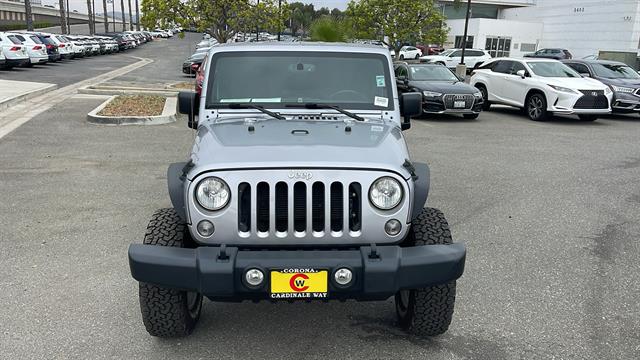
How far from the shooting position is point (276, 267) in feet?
9.49

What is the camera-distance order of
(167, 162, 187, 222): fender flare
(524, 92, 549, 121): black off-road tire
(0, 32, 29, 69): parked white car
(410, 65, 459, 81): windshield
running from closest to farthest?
1. (167, 162, 187, 222): fender flare
2. (524, 92, 549, 121): black off-road tire
3. (410, 65, 459, 81): windshield
4. (0, 32, 29, 69): parked white car

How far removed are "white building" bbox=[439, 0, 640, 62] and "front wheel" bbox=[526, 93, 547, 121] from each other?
38605 millimetres

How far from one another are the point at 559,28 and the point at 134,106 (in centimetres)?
5776

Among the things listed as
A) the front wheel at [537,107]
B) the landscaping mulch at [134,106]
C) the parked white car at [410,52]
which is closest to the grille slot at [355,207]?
the landscaping mulch at [134,106]

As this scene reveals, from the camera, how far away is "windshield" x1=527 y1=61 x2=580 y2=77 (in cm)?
1464

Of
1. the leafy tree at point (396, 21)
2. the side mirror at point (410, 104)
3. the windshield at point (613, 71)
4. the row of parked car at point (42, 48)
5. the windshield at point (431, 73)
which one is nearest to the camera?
the side mirror at point (410, 104)

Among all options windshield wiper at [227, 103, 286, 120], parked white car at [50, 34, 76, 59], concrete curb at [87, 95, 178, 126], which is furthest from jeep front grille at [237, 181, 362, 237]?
parked white car at [50, 34, 76, 59]

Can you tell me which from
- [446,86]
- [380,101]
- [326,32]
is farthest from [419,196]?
[326,32]

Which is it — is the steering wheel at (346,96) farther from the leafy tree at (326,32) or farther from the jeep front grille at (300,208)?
the leafy tree at (326,32)

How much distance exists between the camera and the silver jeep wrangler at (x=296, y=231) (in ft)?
9.59

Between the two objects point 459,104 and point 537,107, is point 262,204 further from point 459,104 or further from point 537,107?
point 537,107

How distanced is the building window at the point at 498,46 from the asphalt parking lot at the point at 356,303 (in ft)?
167

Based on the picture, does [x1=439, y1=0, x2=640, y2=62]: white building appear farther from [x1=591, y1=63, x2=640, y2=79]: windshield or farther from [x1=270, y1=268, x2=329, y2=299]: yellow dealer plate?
[x1=270, y1=268, x2=329, y2=299]: yellow dealer plate

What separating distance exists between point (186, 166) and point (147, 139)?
7.29m
